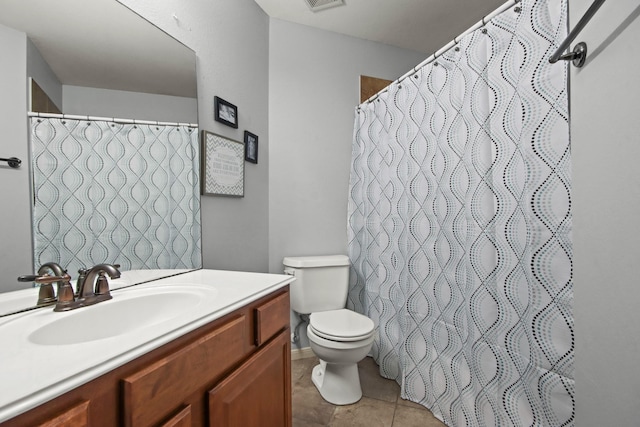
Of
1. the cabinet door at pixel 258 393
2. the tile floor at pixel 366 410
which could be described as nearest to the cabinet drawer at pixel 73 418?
the cabinet door at pixel 258 393

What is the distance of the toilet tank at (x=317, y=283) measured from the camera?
192 centimetres

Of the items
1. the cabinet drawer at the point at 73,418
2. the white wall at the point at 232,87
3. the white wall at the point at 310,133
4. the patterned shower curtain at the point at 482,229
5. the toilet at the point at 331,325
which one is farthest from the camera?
the white wall at the point at 310,133

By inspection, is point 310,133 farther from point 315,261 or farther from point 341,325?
point 341,325

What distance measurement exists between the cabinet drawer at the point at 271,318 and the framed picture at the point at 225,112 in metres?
1.02

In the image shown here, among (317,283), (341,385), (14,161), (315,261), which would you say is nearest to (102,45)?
(14,161)

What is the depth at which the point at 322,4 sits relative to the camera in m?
1.90

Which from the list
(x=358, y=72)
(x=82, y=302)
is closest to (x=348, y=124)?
(x=358, y=72)

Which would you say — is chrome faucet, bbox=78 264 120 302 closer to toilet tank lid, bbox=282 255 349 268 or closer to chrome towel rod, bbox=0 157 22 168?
chrome towel rod, bbox=0 157 22 168

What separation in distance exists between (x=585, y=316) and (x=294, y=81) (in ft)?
6.62

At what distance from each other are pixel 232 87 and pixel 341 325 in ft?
4.93

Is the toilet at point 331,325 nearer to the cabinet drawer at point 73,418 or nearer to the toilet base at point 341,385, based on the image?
the toilet base at point 341,385

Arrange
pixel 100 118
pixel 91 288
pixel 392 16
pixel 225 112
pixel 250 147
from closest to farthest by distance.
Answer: pixel 91 288
pixel 100 118
pixel 225 112
pixel 250 147
pixel 392 16

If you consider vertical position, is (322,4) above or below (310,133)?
above

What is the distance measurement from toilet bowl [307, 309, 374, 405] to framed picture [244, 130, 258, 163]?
105 cm
